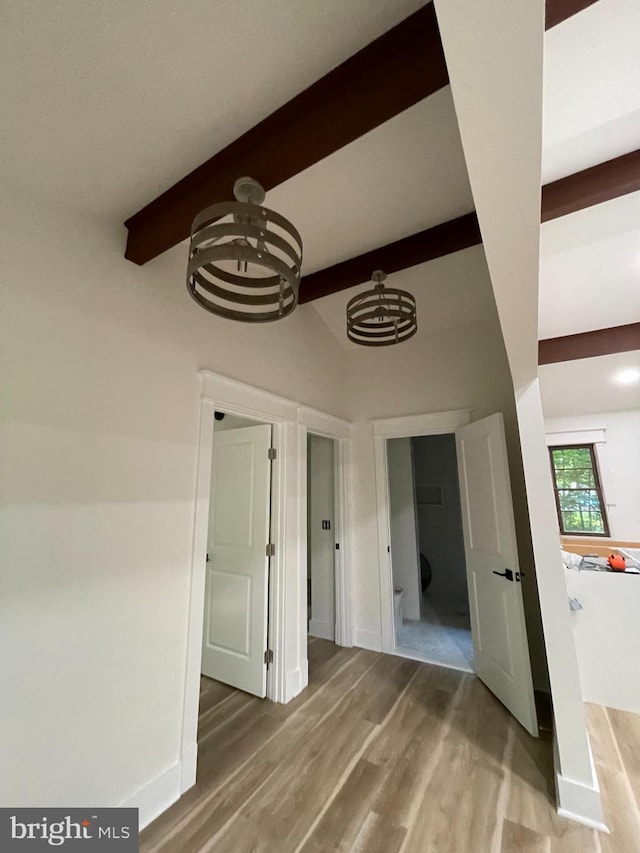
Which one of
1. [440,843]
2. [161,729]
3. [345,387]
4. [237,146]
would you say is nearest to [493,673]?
[440,843]

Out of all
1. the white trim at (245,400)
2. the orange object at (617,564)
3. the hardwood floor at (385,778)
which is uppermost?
the white trim at (245,400)

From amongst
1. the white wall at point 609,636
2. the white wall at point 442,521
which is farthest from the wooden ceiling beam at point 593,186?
the white wall at point 442,521

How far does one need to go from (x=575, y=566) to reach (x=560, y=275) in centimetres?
224

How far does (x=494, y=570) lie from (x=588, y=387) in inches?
124

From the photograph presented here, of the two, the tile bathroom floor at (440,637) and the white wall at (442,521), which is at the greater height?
the white wall at (442,521)

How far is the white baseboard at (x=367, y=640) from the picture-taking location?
324 cm

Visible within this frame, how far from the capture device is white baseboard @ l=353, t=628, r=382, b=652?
10.6 ft

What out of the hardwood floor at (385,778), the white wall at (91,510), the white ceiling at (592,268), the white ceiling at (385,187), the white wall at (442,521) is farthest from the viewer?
the white wall at (442,521)

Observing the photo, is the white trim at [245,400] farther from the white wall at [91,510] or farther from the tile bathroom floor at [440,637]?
the tile bathroom floor at [440,637]

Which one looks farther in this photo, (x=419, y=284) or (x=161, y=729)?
(x=419, y=284)

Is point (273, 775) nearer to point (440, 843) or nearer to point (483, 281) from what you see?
point (440, 843)

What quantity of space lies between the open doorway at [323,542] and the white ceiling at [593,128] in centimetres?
241

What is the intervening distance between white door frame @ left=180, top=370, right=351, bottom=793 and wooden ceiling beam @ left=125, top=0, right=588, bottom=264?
934mm

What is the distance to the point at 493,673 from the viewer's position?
8.23 feet
